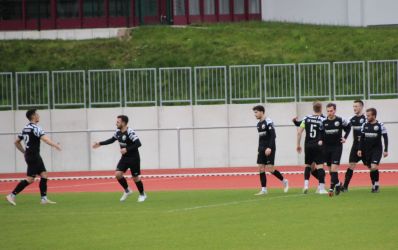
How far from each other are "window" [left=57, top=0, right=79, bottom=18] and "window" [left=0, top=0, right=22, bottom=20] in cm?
225

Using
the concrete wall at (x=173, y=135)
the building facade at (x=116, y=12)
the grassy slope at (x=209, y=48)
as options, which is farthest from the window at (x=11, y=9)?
the concrete wall at (x=173, y=135)

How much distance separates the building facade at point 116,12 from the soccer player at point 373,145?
32.9 metres

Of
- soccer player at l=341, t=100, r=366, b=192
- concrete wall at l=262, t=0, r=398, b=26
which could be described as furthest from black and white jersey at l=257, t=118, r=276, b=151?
concrete wall at l=262, t=0, r=398, b=26

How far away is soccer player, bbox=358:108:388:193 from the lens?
896 inches

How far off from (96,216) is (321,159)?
5.68 m

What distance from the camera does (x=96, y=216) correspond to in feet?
63.4

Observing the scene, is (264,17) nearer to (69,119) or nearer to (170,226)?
(69,119)

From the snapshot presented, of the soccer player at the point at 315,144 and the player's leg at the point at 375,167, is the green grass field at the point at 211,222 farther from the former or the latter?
the soccer player at the point at 315,144

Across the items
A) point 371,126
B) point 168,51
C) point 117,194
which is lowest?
point 117,194

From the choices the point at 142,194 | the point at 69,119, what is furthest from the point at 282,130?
the point at 142,194

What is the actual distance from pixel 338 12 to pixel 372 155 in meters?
30.9

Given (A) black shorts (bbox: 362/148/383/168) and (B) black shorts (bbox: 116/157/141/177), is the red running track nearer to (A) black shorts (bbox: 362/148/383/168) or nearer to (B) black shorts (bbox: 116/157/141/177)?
(A) black shorts (bbox: 362/148/383/168)

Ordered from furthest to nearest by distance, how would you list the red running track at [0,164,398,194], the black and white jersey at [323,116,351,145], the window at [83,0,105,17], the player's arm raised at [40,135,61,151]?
1. the window at [83,0,105,17]
2. the red running track at [0,164,398,194]
3. the black and white jersey at [323,116,351,145]
4. the player's arm raised at [40,135,61,151]

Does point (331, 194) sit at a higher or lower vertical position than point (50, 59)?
lower
